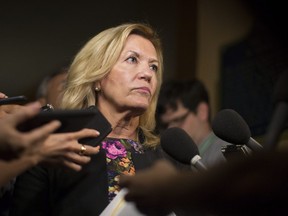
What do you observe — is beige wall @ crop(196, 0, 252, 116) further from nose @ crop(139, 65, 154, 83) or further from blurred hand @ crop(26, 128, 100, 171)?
blurred hand @ crop(26, 128, 100, 171)

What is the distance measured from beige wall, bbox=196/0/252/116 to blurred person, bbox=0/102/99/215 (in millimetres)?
2457

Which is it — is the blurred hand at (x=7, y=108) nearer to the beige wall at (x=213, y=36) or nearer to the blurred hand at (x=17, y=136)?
the blurred hand at (x=17, y=136)

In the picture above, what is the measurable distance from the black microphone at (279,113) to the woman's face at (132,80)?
106 cm

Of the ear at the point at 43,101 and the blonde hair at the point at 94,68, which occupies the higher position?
the blonde hair at the point at 94,68

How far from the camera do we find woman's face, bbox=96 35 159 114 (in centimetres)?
205

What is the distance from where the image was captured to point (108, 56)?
6.92 feet

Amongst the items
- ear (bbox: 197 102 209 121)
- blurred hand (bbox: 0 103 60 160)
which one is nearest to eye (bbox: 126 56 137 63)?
blurred hand (bbox: 0 103 60 160)

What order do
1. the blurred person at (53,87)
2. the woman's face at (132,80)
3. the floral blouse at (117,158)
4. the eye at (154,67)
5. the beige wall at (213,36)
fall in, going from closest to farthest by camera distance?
the floral blouse at (117,158) → the woman's face at (132,80) → the eye at (154,67) → the blurred person at (53,87) → the beige wall at (213,36)

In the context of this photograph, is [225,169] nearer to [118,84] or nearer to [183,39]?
[118,84]

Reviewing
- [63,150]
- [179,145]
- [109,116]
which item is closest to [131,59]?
[109,116]

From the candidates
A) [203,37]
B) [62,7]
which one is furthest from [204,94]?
[62,7]

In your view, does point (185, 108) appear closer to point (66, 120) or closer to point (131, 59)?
point (131, 59)

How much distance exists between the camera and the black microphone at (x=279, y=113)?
3.22 ft

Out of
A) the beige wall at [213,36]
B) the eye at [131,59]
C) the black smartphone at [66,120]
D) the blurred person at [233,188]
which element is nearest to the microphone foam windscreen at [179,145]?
the black smartphone at [66,120]
